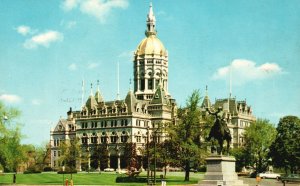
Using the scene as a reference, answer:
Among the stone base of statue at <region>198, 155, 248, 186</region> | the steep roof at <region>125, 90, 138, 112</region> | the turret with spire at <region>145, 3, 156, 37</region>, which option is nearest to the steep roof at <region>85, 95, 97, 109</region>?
the steep roof at <region>125, 90, 138, 112</region>

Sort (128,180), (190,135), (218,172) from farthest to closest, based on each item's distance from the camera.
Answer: (190,135) < (128,180) < (218,172)

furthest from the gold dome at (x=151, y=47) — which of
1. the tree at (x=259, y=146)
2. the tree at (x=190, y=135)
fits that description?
the tree at (x=190, y=135)

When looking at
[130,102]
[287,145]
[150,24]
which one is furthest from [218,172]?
[150,24]

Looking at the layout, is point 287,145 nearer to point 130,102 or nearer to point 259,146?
point 259,146

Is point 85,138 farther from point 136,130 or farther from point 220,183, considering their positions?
point 220,183

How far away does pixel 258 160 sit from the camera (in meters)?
105

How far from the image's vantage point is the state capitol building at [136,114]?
139500mm

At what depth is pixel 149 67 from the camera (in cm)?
16500

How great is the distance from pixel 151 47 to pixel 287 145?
80.4 meters

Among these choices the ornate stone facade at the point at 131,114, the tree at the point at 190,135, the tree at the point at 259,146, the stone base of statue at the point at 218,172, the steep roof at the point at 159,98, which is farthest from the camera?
the steep roof at the point at 159,98

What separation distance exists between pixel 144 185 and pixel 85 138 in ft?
282

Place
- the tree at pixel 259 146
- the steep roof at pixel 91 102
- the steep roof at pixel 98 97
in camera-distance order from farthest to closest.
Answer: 1. the steep roof at pixel 98 97
2. the steep roof at pixel 91 102
3. the tree at pixel 259 146

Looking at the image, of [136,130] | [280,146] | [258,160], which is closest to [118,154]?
[136,130]

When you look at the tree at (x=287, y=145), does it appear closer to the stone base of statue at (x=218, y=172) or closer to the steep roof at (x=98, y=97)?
the stone base of statue at (x=218, y=172)
